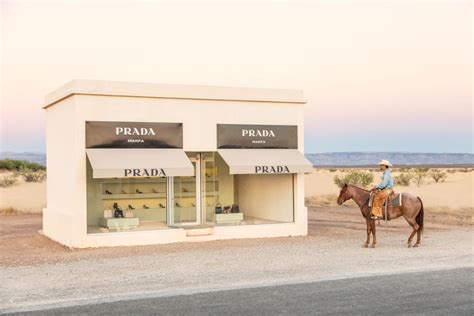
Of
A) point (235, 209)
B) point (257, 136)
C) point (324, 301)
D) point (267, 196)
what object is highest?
point (257, 136)

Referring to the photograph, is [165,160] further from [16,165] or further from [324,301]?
[16,165]

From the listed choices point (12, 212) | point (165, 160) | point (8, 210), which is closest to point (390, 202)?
point (165, 160)

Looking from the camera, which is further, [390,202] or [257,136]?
[257,136]

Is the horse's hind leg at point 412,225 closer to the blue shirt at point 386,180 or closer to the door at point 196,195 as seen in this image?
the blue shirt at point 386,180

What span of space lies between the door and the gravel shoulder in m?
1.65

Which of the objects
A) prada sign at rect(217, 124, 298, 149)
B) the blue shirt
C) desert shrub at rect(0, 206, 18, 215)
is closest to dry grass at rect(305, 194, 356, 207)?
desert shrub at rect(0, 206, 18, 215)

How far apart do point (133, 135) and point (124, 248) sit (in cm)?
318

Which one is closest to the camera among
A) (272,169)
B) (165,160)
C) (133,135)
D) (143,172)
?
(143,172)

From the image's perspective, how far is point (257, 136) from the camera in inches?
816

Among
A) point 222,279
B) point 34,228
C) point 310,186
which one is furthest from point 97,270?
point 310,186

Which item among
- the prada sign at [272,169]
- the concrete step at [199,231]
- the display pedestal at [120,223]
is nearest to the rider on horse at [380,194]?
the prada sign at [272,169]

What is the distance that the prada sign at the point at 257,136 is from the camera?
66.2ft

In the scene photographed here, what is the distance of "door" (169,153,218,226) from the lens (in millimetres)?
20234

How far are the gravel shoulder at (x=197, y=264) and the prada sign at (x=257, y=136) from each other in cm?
289
